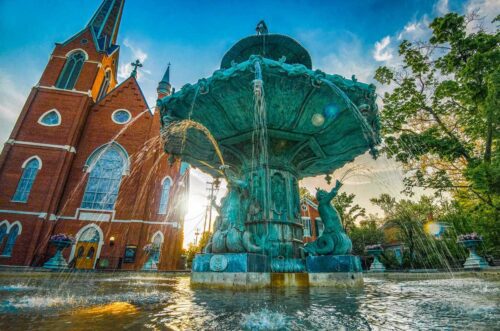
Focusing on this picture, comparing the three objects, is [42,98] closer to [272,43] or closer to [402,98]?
[272,43]

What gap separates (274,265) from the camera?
5184 millimetres

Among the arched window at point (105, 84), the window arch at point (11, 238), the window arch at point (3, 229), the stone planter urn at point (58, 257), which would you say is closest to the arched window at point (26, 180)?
the window arch at point (3, 229)

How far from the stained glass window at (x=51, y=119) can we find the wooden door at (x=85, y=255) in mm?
11520

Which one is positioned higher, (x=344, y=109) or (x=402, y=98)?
(x=402, y=98)

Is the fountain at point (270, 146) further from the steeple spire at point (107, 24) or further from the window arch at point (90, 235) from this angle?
the steeple spire at point (107, 24)

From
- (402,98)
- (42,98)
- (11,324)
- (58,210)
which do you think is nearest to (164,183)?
(58,210)

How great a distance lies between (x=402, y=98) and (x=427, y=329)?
15.6 meters

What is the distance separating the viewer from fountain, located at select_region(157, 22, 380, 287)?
477 centimetres

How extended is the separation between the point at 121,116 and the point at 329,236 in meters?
25.7

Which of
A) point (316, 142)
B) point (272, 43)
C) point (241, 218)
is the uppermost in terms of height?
point (272, 43)

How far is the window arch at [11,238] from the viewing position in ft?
58.7

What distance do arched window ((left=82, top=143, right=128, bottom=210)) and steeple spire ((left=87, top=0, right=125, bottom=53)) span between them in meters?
13.1

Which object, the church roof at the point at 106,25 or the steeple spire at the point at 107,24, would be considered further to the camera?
the steeple spire at the point at 107,24

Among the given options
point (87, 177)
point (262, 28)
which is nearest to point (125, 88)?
point (87, 177)
